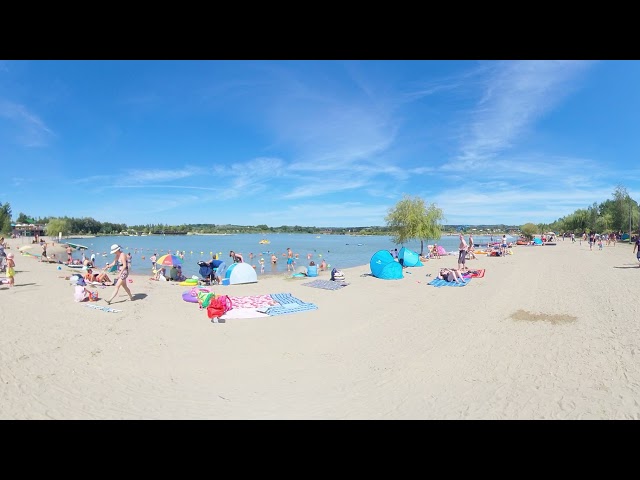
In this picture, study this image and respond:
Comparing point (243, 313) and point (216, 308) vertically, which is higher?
point (216, 308)

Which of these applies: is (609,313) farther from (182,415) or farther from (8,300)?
(8,300)

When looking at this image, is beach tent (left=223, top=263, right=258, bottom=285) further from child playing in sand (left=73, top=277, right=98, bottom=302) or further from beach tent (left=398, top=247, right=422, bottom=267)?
beach tent (left=398, top=247, right=422, bottom=267)

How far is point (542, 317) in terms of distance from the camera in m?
7.98

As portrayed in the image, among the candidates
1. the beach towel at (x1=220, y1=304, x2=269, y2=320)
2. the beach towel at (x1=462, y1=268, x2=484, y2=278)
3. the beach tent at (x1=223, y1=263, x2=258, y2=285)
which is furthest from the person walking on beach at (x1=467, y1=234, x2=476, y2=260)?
the beach towel at (x1=220, y1=304, x2=269, y2=320)

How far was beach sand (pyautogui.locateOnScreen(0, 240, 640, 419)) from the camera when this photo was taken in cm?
397

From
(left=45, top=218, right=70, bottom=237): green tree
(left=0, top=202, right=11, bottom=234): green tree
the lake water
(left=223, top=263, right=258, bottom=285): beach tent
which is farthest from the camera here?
(left=45, top=218, right=70, bottom=237): green tree

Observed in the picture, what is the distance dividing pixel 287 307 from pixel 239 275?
6096 mm

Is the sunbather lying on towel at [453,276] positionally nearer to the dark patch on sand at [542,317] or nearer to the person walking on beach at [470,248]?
the dark patch on sand at [542,317]

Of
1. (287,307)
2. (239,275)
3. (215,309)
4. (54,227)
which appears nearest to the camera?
(215,309)

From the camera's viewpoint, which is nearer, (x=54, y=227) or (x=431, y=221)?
(x=431, y=221)

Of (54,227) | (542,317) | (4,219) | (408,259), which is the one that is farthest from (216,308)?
(54,227)

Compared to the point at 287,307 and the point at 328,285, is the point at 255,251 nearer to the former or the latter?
the point at 328,285

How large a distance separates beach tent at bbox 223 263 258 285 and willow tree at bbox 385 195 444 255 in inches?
789
